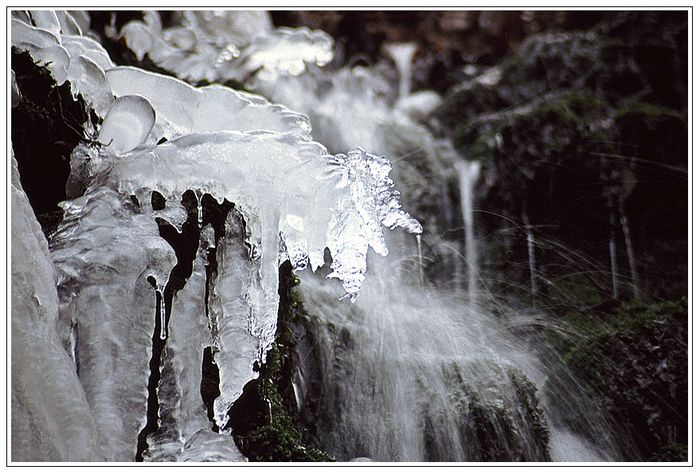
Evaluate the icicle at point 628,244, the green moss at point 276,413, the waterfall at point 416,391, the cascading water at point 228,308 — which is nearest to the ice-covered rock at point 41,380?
the cascading water at point 228,308

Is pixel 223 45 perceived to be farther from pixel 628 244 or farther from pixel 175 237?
pixel 628 244

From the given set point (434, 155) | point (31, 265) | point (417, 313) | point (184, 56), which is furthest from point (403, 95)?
point (31, 265)

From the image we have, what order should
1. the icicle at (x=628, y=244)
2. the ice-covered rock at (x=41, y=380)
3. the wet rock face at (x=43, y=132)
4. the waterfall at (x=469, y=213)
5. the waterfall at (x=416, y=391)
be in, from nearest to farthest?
the ice-covered rock at (x=41, y=380) → the wet rock face at (x=43, y=132) → the waterfall at (x=416, y=391) → the waterfall at (x=469, y=213) → the icicle at (x=628, y=244)

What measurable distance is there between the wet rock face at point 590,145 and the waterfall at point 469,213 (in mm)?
48

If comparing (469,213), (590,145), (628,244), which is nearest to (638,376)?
(628,244)

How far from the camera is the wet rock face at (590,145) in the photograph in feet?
8.46

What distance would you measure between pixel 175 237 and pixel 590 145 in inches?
75.6

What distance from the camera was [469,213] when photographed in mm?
2715

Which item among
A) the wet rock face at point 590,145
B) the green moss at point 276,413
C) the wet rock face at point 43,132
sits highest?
the wet rock face at point 590,145

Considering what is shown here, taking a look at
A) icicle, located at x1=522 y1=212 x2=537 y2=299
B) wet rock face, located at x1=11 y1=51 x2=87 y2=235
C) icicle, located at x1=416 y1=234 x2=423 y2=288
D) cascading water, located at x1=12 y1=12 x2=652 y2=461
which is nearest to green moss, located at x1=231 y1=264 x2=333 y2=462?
cascading water, located at x1=12 y1=12 x2=652 y2=461

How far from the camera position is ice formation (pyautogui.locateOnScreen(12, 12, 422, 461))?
1.26 meters

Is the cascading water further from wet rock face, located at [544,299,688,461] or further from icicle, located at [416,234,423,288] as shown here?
icicle, located at [416,234,423,288]

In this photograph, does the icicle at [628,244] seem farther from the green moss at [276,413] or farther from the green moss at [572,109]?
the green moss at [276,413]

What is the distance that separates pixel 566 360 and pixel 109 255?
134cm
